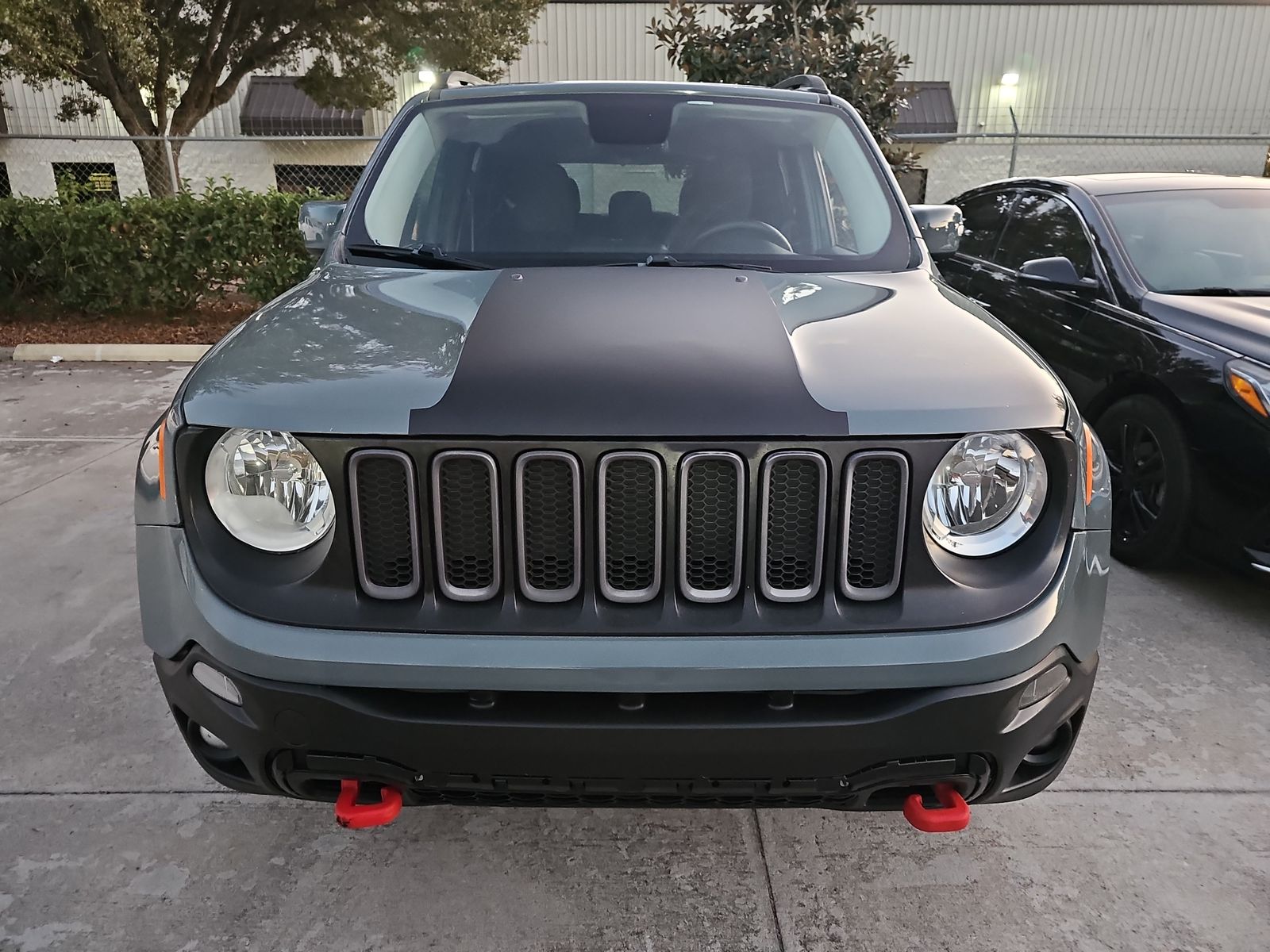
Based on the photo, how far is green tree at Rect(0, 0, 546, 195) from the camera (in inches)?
464

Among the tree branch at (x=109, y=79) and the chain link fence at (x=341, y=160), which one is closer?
the tree branch at (x=109, y=79)

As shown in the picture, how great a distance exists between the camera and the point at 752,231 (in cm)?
271

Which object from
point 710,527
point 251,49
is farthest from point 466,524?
point 251,49

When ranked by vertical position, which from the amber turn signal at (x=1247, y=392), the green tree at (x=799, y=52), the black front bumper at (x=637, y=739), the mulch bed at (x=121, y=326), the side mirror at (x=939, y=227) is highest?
the green tree at (x=799, y=52)

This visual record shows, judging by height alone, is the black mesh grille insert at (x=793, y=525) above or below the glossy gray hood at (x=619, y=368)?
below

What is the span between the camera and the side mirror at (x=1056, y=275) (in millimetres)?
4090

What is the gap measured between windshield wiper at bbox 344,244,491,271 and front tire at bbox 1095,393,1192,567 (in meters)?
2.57

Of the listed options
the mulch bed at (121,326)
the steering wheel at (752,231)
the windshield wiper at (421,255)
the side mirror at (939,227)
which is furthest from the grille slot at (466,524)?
the mulch bed at (121,326)

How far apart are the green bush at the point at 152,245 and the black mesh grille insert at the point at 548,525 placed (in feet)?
26.2

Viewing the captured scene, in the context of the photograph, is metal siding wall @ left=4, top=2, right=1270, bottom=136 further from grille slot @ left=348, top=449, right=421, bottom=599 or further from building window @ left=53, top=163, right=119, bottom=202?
grille slot @ left=348, top=449, right=421, bottom=599

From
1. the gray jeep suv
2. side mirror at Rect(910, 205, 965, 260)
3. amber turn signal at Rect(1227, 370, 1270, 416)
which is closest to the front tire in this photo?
amber turn signal at Rect(1227, 370, 1270, 416)

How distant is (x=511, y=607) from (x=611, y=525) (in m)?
0.23

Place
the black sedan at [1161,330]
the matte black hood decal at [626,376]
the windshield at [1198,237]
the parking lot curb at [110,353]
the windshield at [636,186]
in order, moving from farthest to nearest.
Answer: the parking lot curb at [110,353], the windshield at [1198,237], the black sedan at [1161,330], the windshield at [636,186], the matte black hood decal at [626,376]

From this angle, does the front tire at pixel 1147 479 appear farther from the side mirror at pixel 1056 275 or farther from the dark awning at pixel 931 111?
the dark awning at pixel 931 111
